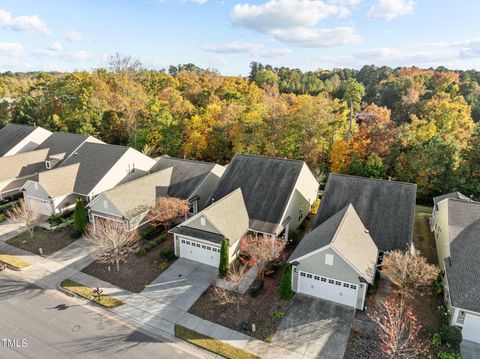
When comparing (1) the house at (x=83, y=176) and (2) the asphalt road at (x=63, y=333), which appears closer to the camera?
(2) the asphalt road at (x=63, y=333)

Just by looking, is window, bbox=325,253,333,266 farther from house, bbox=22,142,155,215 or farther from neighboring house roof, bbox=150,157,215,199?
house, bbox=22,142,155,215

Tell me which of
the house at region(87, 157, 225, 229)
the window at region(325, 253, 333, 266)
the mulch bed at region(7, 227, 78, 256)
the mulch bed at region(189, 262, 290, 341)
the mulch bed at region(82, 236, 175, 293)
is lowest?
the mulch bed at region(189, 262, 290, 341)

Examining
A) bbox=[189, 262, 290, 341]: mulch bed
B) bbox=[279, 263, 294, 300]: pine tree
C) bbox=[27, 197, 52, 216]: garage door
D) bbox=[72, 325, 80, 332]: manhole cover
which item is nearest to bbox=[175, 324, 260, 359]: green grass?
bbox=[189, 262, 290, 341]: mulch bed

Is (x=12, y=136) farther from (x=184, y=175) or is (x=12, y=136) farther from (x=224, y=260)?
(x=224, y=260)

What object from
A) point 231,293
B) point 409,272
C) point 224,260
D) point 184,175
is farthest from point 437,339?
point 184,175

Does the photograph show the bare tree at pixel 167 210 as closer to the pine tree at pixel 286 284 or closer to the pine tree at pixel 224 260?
the pine tree at pixel 224 260

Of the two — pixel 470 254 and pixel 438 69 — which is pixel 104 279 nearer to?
pixel 470 254

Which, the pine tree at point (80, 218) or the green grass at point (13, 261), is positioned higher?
the pine tree at point (80, 218)

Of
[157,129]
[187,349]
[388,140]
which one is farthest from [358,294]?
[157,129]

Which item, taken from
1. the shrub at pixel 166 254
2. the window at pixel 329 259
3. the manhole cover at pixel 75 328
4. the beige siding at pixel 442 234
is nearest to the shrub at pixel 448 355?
the window at pixel 329 259
